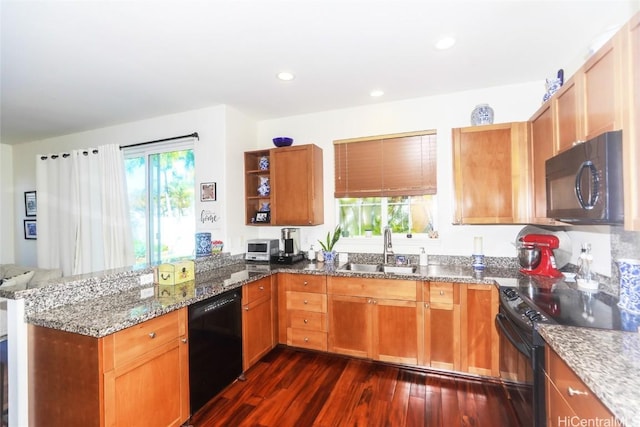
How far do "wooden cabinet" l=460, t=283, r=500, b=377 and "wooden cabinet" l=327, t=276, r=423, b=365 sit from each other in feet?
1.16

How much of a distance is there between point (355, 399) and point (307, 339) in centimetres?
78

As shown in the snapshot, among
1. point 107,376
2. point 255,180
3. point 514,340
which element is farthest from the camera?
point 255,180

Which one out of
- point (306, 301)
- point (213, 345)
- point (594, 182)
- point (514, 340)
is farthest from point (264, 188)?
point (594, 182)

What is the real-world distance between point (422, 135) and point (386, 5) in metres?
1.52

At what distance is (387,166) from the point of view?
302 centimetres

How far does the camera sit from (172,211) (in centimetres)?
346

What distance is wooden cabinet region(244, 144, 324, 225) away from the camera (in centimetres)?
309

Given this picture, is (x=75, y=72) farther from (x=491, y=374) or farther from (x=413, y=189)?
(x=491, y=374)

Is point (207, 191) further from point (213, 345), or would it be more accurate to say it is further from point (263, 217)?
point (213, 345)

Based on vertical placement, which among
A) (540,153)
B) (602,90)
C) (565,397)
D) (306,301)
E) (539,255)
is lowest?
(306,301)

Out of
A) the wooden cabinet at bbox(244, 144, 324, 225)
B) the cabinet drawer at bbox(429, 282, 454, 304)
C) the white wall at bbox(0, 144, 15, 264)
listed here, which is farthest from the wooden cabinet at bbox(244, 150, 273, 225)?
the white wall at bbox(0, 144, 15, 264)

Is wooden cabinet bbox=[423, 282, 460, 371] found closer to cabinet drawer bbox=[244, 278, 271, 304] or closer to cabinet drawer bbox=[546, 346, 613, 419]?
cabinet drawer bbox=[546, 346, 613, 419]

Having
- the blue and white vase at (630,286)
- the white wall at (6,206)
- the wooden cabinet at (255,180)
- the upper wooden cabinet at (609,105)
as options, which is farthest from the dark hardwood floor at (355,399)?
the white wall at (6,206)

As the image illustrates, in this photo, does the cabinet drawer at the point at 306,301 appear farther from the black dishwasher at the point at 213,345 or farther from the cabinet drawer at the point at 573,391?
the cabinet drawer at the point at 573,391
